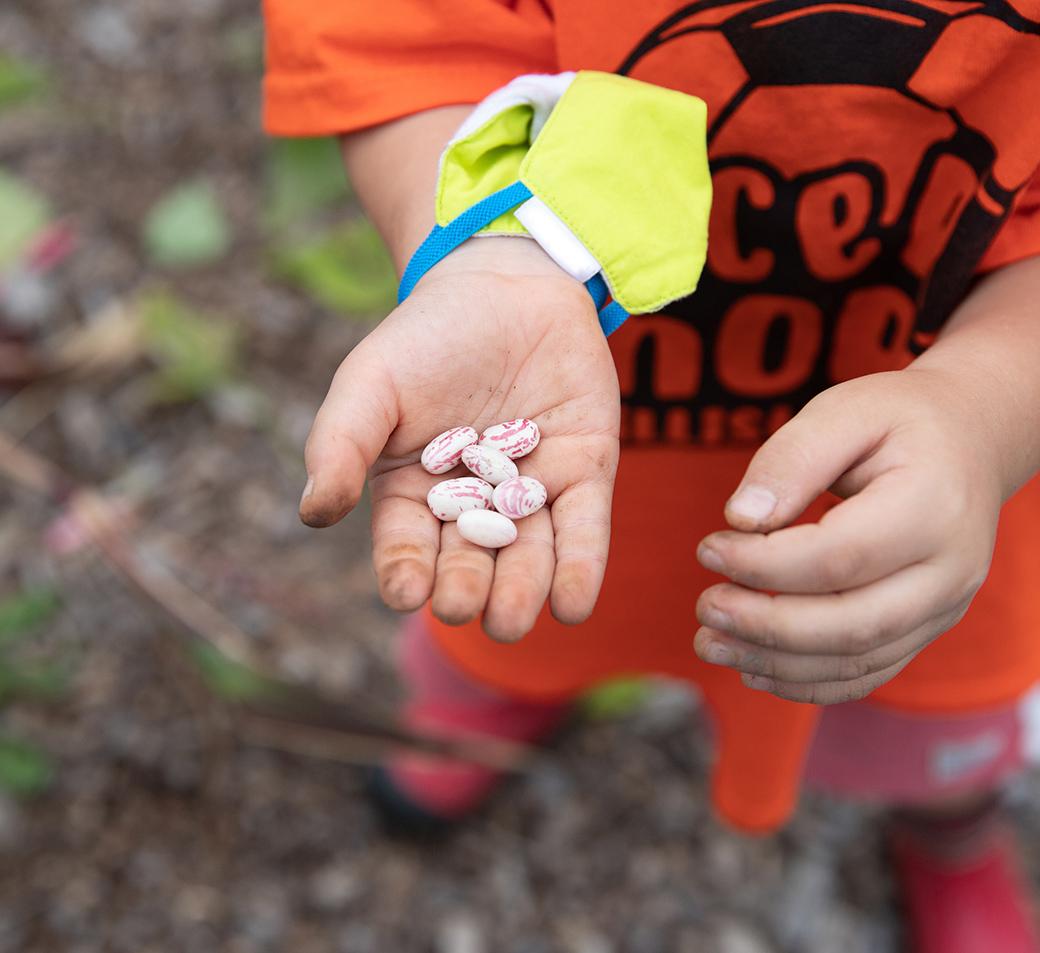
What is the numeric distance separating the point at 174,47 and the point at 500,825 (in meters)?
1.44

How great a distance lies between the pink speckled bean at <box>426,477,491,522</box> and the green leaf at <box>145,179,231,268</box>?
1.15 metres

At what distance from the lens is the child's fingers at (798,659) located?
518 mm

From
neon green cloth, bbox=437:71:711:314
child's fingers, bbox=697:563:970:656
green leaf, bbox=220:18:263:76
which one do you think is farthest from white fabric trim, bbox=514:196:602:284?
green leaf, bbox=220:18:263:76

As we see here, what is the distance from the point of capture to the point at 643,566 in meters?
0.84

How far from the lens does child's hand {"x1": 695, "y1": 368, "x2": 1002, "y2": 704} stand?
0.50m

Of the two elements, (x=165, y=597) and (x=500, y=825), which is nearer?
(x=165, y=597)

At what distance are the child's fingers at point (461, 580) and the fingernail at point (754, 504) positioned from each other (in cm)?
13

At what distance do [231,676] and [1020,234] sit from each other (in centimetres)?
82

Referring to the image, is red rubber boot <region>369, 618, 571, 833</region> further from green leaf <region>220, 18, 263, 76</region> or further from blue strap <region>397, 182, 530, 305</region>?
green leaf <region>220, 18, 263, 76</region>

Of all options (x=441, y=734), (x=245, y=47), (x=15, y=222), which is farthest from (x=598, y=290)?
(x=245, y=47)

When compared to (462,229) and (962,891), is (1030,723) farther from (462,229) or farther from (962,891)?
(462,229)

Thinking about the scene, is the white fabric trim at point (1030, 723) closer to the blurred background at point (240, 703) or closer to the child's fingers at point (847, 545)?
the blurred background at point (240, 703)

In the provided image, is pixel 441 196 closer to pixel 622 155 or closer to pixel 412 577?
pixel 622 155

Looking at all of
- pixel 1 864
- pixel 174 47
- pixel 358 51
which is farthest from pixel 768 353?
pixel 174 47
